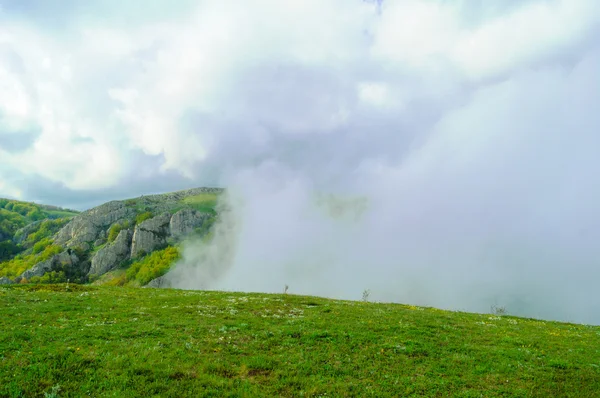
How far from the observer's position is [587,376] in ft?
59.9

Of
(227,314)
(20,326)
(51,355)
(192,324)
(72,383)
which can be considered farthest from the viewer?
(227,314)

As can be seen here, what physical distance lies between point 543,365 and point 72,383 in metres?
24.6

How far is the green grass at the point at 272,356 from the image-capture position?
47.8 ft

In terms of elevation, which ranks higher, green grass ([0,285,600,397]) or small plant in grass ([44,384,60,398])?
green grass ([0,285,600,397])

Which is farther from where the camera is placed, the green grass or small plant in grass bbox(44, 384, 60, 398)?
the green grass

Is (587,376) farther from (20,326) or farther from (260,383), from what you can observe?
(20,326)

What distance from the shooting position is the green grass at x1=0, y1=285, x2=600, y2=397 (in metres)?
14.6

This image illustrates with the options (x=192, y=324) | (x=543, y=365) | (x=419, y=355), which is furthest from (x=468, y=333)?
(x=192, y=324)

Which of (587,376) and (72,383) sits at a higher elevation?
(587,376)

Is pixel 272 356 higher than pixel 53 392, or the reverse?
pixel 272 356

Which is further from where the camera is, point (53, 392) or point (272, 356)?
point (272, 356)

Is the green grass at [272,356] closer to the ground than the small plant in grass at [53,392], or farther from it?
farther from it

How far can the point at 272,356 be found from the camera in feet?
61.6

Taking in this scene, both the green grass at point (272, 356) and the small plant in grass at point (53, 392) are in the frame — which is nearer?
the small plant in grass at point (53, 392)
